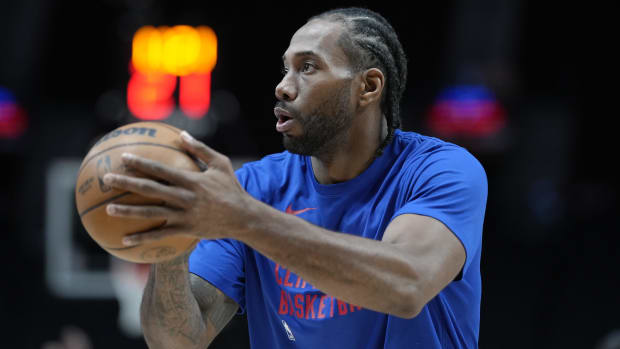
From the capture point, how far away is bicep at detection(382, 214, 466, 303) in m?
2.36

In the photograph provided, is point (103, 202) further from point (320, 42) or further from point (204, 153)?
point (320, 42)

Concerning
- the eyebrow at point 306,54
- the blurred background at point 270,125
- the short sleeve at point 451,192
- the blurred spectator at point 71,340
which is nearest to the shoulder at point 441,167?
the short sleeve at point 451,192

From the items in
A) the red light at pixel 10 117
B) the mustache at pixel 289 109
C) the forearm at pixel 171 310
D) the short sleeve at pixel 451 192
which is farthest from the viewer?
the red light at pixel 10 117

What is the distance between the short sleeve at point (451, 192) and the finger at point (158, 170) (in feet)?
2.62

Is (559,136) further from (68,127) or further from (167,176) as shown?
(167,176)

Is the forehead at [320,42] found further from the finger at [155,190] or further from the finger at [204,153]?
the finger at [155,190]

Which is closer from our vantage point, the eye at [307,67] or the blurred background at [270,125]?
the eye at [307,67]

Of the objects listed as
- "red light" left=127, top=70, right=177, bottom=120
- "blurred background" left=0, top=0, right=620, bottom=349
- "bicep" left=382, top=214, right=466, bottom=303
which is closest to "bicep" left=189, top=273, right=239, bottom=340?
"bicep" left=382, top=214, right=466, bottom=303

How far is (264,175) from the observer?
3320mm

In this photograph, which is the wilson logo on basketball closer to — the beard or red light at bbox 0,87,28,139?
the beard

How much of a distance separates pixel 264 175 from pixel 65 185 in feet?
19.4

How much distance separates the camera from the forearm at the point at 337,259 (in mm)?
2197

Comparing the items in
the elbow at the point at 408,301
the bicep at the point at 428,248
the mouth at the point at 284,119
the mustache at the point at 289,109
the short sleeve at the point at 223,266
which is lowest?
the short sleeve at the point at 223,266

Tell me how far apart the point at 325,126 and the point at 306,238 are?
86 cm
